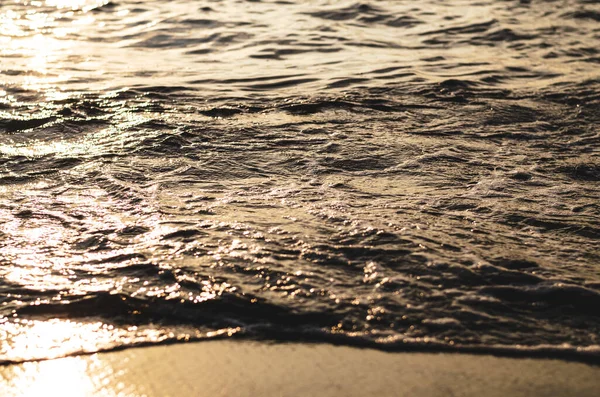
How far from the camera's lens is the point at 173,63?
8.12 m

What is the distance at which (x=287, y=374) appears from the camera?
8.73ft

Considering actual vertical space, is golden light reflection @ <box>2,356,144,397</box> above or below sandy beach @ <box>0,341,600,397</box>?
above

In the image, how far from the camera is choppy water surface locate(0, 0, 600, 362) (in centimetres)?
302

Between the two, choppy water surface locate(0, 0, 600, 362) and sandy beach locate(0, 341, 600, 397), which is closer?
sandy beach locate(0, 341, 600, 397)

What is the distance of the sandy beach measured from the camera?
2.56m

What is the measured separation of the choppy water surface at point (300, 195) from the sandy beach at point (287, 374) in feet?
0.28

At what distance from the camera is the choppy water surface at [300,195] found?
3.02 metres

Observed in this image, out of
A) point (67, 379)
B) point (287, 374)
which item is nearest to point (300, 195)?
point (287, 374)

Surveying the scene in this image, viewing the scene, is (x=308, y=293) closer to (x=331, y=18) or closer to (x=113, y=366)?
(x=113, y=366)

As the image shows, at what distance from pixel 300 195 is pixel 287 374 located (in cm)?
175

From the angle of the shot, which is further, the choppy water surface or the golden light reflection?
the choppy water surface

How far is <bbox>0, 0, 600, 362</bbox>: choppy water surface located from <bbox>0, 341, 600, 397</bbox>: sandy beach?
8 centimetres

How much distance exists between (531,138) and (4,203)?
348cm

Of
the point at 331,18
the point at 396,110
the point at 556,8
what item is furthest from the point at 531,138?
the point at 556,8
